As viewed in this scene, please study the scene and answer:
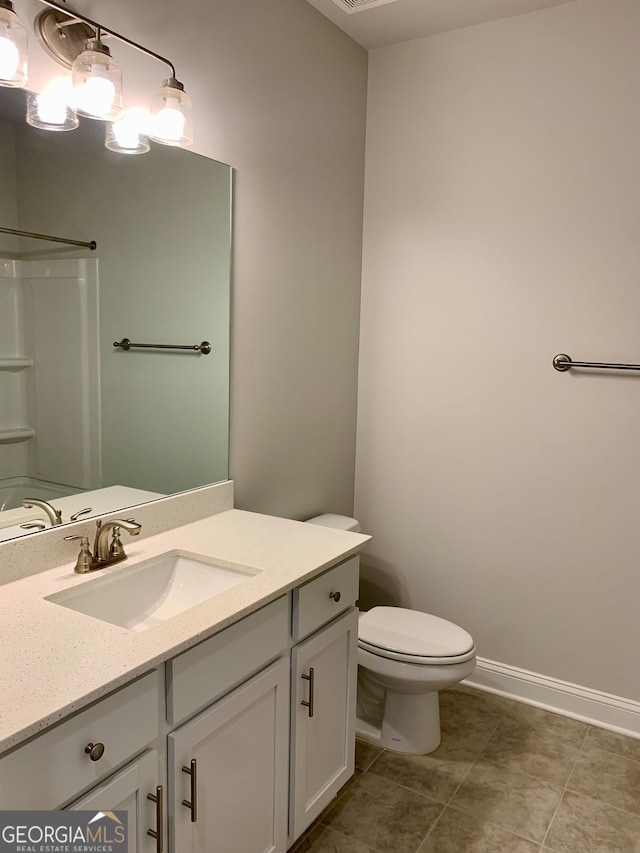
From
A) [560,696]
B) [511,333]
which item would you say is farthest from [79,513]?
[560,696]

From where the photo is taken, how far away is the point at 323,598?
1.72m

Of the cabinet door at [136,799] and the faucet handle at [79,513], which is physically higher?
the faucet handle at [79,513]

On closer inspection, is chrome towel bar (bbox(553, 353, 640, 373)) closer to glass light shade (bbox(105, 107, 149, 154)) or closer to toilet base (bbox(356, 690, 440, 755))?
toilet base (bbox(356, 690, 440, 755))

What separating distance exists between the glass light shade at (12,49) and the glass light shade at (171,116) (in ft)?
1.22

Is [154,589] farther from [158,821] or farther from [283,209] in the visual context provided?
[283,209]

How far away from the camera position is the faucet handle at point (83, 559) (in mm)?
1532

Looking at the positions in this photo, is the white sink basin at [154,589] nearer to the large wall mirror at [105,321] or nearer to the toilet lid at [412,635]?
the large wall mirror at [105,321]

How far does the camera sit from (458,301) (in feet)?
8.55

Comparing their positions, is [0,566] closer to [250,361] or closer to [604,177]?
[250,361]

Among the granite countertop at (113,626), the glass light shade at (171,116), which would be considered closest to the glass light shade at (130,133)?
the glass light shade at (171,116)

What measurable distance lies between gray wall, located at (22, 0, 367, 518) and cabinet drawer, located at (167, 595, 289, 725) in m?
0.75

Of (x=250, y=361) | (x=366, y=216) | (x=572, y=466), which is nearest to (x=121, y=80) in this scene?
(x=250, y=361)

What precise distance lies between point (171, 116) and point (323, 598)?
1294 mm

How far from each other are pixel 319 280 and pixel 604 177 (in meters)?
1.06
